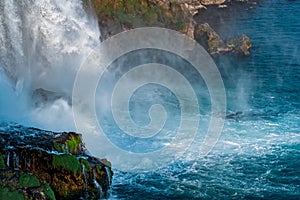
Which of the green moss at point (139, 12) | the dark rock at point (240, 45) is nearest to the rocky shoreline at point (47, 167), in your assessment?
the green moss at point (139, 12)

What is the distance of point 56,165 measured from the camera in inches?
934

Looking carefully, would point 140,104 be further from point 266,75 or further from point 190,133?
point 266,75

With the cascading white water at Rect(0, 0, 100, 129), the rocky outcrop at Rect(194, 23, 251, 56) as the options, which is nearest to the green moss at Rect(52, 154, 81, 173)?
the cascading white water at Rect(0, 0, 100, 129)

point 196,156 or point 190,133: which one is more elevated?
point 190,133

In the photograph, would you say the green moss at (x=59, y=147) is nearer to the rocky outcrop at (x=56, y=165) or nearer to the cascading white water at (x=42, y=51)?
the rocky outcrop at (x=56, y=165)

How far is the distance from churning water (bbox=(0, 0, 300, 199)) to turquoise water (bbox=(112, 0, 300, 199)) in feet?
0.17

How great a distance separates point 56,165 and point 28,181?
114 inches

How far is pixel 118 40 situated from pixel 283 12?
92.7 ft

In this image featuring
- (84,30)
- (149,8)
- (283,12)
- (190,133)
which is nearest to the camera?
(190,133)

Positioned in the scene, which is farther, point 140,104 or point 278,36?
point 278,36

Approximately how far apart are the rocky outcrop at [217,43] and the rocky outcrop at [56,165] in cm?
2810

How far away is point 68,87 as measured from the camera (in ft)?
131

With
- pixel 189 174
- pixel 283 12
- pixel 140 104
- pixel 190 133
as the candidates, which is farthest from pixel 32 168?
pixel 283 12

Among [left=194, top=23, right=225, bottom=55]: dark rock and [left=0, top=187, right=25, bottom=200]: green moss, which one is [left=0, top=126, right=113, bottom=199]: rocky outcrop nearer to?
[left=0, top=187, right=25, bottom=200]: green moss
